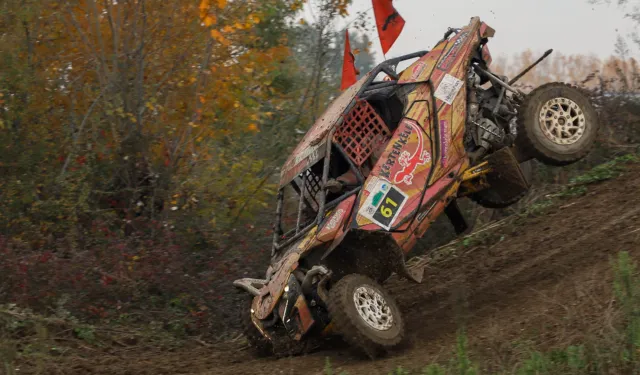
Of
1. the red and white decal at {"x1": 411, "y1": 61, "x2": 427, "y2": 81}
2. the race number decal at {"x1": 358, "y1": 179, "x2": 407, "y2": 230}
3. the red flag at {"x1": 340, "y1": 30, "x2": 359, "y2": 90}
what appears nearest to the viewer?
the race number decal at {"x1": 358, "y1": 179, "x2": 407, "y2": 230}

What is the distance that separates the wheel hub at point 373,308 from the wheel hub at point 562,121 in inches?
114

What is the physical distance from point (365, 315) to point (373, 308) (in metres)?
0.17

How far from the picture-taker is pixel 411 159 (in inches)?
315

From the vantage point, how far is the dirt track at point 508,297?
6.54 m

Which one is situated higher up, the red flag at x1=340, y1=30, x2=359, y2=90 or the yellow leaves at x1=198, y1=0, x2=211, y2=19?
the yellow leaves at x1=198, y1=0, x2=211, y2=19

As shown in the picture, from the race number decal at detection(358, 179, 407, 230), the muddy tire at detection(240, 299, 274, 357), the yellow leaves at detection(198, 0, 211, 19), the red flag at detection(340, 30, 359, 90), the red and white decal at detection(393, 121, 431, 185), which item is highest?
the yellow leaves at detection(198, 0, 211, 19)

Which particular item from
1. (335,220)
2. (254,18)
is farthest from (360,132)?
(254,18)

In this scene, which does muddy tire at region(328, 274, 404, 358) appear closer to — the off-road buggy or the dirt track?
the off-road buggy

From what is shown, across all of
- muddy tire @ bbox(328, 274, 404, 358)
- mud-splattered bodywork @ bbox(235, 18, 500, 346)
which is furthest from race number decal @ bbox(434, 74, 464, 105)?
muddy tire @ bbox(328, 274, 404, 358)

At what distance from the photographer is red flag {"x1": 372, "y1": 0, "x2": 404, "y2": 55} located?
10766 mm

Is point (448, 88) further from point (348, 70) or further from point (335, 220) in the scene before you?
point (348, 70)

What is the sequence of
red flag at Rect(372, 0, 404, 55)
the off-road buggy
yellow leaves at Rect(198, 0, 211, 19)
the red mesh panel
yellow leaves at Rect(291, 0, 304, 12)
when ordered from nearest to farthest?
the off-road buggy < the red mesh panel < red flag at Rect(372, 0, 404, 55) < yellow leaves at Rect(198, 0, 211, 19) < yellow leaves at Rect(291, 0, 304, 12)

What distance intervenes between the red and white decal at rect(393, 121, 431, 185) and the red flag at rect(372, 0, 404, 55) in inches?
112

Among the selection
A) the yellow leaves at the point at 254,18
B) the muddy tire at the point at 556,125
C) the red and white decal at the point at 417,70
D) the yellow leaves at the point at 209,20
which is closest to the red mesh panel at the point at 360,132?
the red and white decal at the point at 417,70
